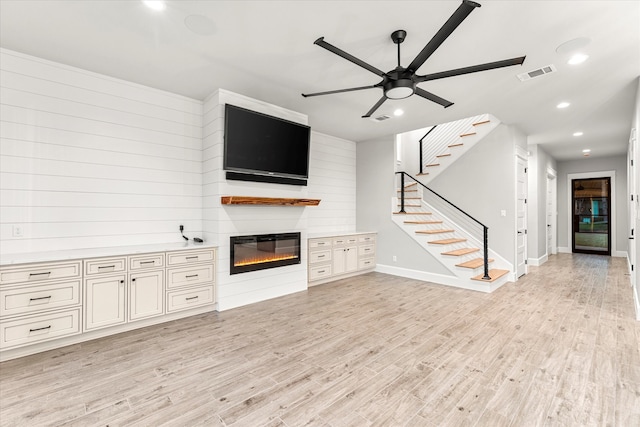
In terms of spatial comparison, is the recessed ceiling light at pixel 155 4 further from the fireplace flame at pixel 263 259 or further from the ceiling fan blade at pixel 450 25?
the fireplace flame at pixel 263 259

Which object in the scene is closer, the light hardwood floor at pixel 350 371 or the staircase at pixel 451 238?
the light hardwood floor at pixel 350 371

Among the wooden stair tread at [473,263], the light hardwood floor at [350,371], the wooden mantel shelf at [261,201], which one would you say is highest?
the wooden mantel shelf at [261,201]

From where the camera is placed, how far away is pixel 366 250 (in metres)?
6.22

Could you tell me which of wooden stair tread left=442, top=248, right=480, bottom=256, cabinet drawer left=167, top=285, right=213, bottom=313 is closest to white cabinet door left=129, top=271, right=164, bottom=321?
cabinet drawer left=167, top=285, right=213, bottom=313

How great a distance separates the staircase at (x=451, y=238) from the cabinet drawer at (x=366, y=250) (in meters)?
0.74

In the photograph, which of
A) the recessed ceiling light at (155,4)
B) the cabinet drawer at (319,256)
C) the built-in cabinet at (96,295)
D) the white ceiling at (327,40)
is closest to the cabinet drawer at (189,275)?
the built-in cabinet at (96,295)

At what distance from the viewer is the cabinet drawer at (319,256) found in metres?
5.20

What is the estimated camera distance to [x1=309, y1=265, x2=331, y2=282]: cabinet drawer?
5194 mm

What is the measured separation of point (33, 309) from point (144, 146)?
2069mm

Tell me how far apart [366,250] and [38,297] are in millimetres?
4921

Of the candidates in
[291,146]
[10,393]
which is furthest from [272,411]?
[291,146]

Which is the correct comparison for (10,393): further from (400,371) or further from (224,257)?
(400,371)

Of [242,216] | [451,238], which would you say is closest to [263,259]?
[242,216]

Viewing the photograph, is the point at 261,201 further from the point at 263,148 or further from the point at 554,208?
the point at 554,208
